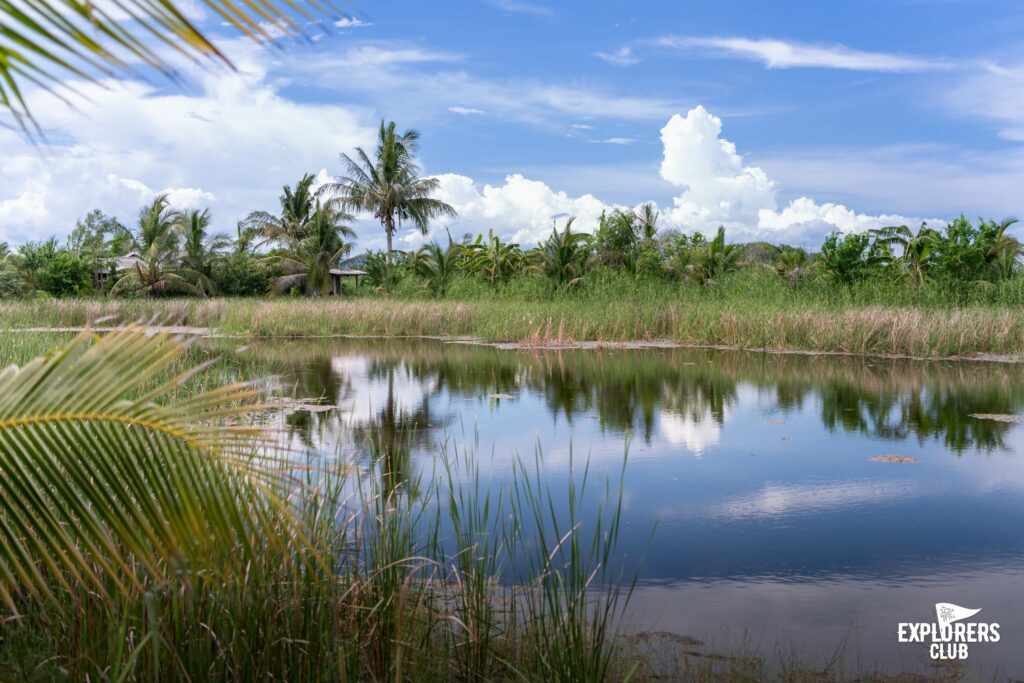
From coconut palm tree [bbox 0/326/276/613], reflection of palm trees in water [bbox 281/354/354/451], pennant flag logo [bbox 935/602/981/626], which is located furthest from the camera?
reflection of palm trees in water [bbox 281/354/354/451]

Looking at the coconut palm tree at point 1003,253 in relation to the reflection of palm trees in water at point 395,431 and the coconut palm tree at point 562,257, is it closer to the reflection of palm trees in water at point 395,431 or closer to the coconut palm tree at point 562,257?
the coconut palm tree at point 562,257

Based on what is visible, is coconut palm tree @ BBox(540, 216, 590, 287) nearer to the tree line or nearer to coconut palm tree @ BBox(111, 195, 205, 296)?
the tree line

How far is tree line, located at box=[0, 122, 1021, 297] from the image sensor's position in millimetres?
21047

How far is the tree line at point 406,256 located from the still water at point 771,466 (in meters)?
9.44

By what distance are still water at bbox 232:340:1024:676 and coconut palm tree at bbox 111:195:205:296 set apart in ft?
58.4

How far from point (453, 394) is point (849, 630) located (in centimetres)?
713

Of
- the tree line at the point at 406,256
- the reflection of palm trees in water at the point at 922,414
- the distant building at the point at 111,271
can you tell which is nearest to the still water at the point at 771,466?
the reflection of palm trees in water at the point at 922,414

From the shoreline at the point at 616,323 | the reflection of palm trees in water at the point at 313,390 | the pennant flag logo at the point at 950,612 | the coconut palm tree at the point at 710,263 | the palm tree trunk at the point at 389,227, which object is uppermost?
the palm tree trunk at the point at 389,227

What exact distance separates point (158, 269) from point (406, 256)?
1069 cm

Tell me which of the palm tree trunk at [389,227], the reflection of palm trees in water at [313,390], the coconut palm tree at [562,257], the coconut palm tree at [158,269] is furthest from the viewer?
the palm tree trunk at [389,227]

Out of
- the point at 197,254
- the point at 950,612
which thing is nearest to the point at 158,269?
the point at 197,254

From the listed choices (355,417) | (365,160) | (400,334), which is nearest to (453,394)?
(355,417)

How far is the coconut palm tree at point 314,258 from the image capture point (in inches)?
1200

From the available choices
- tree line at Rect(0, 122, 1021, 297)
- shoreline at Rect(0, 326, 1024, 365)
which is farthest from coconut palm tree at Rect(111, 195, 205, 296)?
shoreline at Rect(0, 326, 1024, 365)
